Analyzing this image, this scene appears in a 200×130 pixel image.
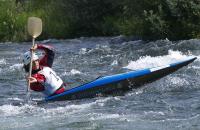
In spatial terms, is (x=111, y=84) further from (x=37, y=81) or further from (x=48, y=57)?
(x=37, y=81)

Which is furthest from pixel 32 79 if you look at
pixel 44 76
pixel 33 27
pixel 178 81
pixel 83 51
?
pixel 83 51

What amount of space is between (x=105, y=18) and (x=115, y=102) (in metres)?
17.1

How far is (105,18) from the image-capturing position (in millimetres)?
27875

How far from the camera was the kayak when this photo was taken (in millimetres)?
11461

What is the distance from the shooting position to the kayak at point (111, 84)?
11461 mm

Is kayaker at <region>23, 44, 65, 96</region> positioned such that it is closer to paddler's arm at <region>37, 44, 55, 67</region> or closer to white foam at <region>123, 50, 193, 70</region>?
paddler's arm at <region>37, 44, 55, 67</region>

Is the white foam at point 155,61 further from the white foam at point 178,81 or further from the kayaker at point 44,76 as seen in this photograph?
the kayaker at point 44,76

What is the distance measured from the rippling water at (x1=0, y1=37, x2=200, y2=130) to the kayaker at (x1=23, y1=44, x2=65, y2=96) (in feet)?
1.16

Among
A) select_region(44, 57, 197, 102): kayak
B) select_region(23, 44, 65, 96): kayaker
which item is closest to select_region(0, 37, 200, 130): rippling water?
select_region(44, 57, 197, 102): kayak

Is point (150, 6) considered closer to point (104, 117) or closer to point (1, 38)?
point (1, 38)

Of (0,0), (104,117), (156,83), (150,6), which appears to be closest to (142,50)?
(150,6)

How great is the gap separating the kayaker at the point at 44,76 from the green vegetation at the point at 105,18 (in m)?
10.5

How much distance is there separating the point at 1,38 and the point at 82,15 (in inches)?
186

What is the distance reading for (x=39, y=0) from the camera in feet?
116
